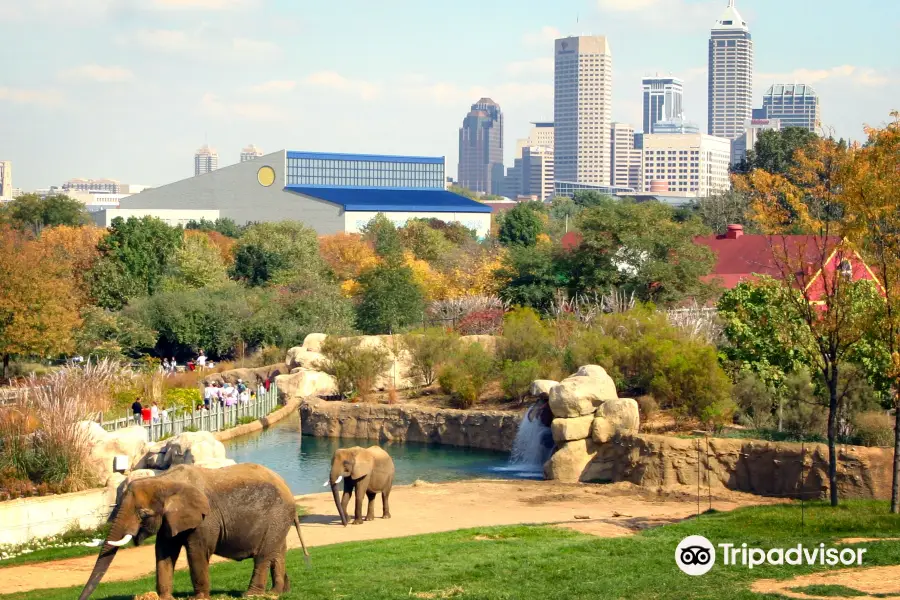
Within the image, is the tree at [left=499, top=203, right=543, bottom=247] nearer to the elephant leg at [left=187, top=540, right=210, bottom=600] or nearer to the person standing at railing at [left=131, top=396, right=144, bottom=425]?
the person standing at railing at [left=131, top=396, right=144, bottom=425]

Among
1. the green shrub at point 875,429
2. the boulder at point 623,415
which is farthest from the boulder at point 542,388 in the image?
the green shrub at point 875,429

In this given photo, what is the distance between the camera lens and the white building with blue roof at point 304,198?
9675 cm

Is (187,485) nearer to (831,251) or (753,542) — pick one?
(753,542)

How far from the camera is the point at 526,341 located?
3806 centimetres

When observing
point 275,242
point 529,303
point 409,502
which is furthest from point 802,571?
point 275,242

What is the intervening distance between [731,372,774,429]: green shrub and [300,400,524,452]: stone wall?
6.55m

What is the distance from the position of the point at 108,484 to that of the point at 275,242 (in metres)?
46.2

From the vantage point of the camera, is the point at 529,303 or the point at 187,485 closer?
the point at 187,485

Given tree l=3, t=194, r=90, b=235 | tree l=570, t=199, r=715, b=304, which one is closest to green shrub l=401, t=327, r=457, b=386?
tree l=570, t=199, r=715, b=304

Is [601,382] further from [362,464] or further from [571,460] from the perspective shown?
[362,464]

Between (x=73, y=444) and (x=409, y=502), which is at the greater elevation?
(x=73, y=444)

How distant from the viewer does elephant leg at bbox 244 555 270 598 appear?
1352cm

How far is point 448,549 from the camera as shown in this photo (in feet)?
56.5

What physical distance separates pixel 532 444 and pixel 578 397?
12.3ft
